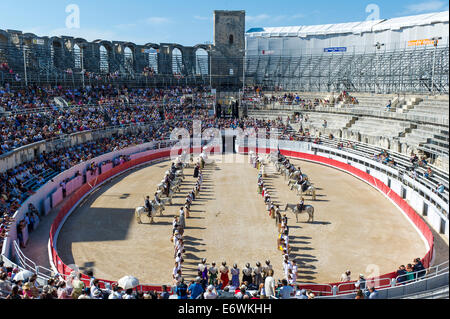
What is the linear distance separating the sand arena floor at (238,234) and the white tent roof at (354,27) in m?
30.5

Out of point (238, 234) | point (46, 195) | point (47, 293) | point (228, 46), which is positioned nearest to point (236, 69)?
point (228, 46)

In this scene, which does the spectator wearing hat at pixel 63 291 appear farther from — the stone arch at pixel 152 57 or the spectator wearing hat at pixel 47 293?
the stone arch at pixel 152 57

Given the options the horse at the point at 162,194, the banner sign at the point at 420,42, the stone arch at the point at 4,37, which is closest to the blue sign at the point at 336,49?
the banner sign at the point at 420,42

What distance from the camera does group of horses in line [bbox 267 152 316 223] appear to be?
2128cm

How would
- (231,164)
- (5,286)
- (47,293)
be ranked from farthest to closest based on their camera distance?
(231,164), (5,286), (47,293)

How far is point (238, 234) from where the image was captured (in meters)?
19.9

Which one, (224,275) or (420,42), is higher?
(420,42)

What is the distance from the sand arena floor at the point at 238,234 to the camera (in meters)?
16.5

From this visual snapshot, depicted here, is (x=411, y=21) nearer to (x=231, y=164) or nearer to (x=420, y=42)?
(x=420, y=42)

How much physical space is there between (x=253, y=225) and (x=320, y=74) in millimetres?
→ 40781

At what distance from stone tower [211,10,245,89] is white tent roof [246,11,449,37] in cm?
501

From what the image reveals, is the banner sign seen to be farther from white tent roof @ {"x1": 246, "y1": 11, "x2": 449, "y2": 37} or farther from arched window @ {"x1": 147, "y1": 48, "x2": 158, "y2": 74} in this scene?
arched window @ {"x1": 147, "y1": 48, "x2": 158, "y2": 74}

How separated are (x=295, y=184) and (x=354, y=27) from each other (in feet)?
130

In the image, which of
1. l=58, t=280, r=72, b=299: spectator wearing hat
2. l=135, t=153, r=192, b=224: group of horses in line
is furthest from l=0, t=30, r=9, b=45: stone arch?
l=58, t=280, r=72, b=299: spectator wearing hat
